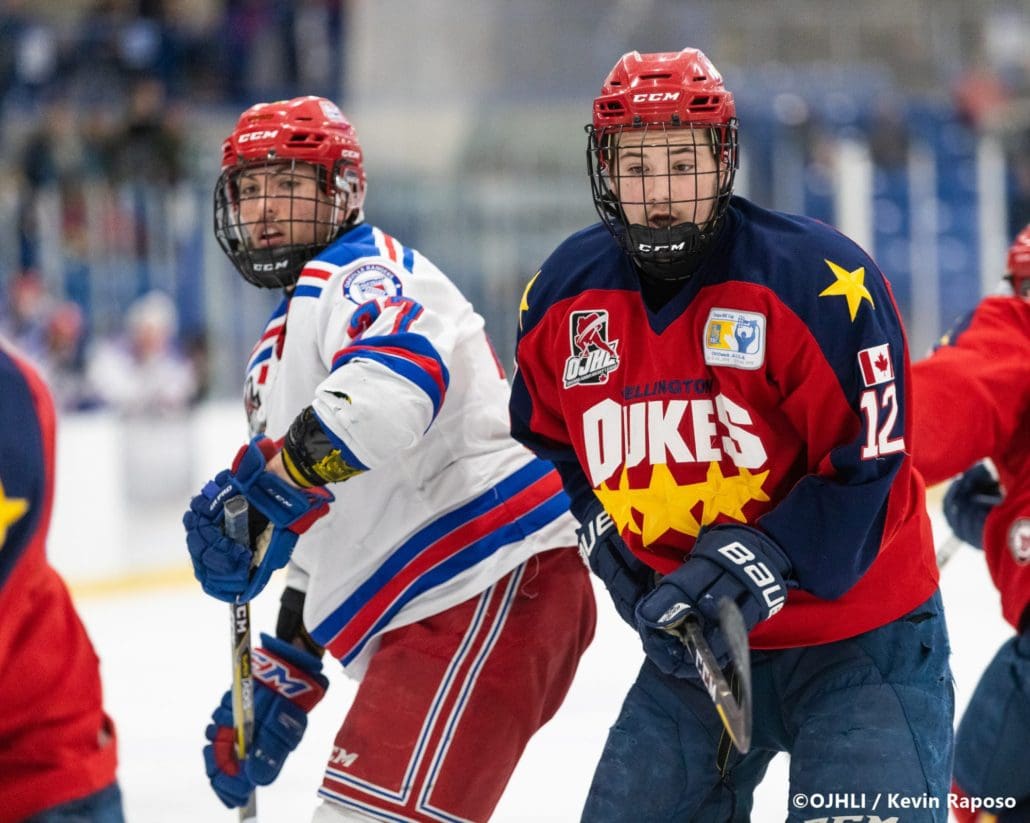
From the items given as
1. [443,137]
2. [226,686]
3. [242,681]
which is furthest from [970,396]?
[443,137]

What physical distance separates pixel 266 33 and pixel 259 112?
6515 millimetres

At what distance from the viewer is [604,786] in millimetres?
1831

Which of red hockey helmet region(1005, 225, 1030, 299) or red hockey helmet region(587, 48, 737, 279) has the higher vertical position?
red hockey helmet region(587, 48, 737, 279)

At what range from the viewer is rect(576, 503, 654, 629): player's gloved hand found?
6.18 ft

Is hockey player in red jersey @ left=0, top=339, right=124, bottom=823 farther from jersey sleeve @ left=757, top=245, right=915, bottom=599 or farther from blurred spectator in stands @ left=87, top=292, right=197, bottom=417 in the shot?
blurred spectator in stands @ left=87, top=292, right=197, bottom=417

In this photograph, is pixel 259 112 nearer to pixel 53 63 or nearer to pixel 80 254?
pixel 80 254

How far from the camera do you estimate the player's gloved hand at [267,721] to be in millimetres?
2311

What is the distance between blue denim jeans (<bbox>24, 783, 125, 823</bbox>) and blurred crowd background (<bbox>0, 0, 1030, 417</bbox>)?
4.25 metres

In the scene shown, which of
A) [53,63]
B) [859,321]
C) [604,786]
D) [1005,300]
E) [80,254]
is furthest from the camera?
[53,63]

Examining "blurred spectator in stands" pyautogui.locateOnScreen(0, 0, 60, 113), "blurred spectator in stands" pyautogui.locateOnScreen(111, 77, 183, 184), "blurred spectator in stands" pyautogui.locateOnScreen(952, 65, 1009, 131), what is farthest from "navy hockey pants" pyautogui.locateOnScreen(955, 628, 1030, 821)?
"blurred spectator in stands" pyautogui.locateOnScreen(0, 0, 60, 113)

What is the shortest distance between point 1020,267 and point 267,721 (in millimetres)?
1376

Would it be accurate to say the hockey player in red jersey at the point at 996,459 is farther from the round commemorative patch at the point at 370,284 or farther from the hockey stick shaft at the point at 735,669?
the round commemorative patch at the point at 370,284

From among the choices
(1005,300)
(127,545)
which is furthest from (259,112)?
(127,545)

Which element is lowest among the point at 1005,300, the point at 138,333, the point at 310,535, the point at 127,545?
the point at 127,545
